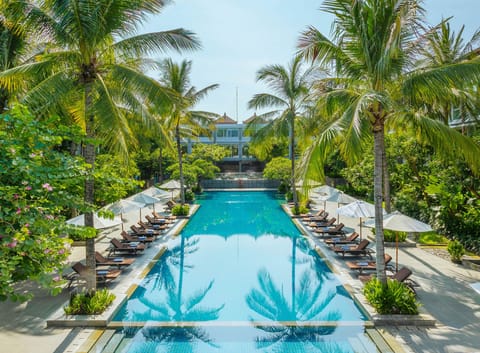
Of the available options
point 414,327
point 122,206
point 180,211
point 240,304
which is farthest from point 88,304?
point 180,211

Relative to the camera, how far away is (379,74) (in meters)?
7.28

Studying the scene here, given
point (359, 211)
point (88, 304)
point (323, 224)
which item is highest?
point (359, 211)

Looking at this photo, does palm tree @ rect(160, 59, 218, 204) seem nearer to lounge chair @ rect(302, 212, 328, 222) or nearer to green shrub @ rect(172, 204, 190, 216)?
green shrub @ rect(172, 204, 190, 216)

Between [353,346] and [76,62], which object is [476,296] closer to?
[353,346]

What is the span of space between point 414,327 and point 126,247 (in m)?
10.2

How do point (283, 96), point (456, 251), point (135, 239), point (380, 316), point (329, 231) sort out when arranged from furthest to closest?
point (283, 96) < point (329, 231) < point (135, 239) < point (456, 251) < point (380, 316)

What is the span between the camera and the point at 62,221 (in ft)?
14.2

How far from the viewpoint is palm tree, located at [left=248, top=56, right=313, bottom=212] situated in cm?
1984

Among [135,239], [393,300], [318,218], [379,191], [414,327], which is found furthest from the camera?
[318,218]

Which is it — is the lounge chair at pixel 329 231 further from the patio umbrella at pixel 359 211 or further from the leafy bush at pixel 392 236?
the patio umbrella at pixel 359 211

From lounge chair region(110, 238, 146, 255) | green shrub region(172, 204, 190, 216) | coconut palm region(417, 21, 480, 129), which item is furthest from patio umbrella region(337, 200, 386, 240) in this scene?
green shrub region(172, 204, 190, 216)

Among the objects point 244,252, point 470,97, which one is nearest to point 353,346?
point 244,252

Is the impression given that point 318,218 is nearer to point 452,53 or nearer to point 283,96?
point 283,96

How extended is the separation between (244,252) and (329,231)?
4.47 meters
